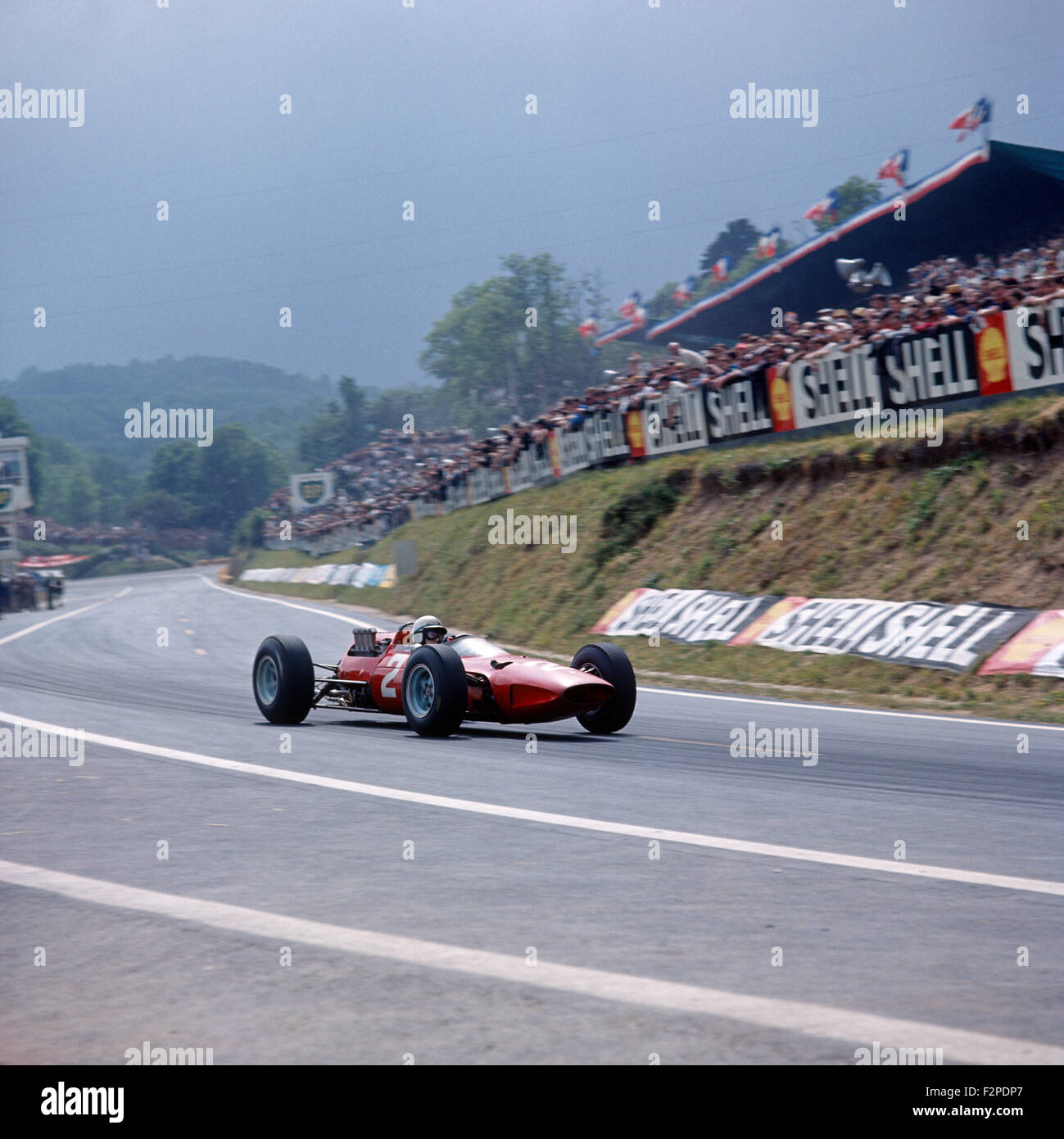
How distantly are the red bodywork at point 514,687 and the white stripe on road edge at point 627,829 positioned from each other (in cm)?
242

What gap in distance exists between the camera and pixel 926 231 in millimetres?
40125

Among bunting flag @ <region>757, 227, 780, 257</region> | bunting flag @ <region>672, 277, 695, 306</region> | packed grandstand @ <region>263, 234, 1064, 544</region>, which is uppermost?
bunting flag @ <region>757, 227, 780, 257</region>

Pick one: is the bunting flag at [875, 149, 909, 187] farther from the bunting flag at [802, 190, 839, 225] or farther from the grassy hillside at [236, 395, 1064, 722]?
the grassy hillside at [236, 395, 1064, 722]

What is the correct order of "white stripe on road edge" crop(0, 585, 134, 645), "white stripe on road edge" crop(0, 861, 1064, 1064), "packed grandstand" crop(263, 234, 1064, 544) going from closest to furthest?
"white stripe on road edge" crop(0, 861, 1064, 1064) < "packed grandstand" crop(263, 234, 1064, 544) < "white stripe on road edge" crop(0, 585, 134, 645)

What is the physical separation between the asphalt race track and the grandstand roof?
28.7 meters

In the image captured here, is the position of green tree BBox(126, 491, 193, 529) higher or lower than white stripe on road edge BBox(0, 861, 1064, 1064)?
higher

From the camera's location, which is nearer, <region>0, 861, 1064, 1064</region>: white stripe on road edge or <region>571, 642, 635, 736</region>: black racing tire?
<region>0, 861, 1064, 1064</region>: white stripe on road edge

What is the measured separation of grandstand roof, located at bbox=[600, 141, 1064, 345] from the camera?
116ft

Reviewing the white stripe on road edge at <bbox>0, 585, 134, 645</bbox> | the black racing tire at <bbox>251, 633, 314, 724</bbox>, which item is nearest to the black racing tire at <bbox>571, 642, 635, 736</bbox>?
the black racing tire at <bbox>251, 633, 314, 724</bbox>

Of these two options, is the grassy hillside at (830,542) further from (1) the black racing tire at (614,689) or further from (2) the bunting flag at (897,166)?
(2) the bunting flag at (897,166)

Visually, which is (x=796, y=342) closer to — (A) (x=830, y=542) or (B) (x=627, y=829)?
(A) (x=830, y=542)

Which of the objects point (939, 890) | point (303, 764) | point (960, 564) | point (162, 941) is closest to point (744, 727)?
point (303, 764)

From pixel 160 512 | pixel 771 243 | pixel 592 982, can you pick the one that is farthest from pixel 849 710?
pixel 160 512

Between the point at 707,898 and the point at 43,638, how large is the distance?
30.0 metres
